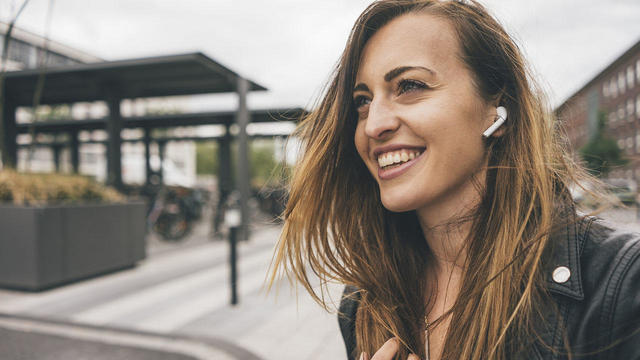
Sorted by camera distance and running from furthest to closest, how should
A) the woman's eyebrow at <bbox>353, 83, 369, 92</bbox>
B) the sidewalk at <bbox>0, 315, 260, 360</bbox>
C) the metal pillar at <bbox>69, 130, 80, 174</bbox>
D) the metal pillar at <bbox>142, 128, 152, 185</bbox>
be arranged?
the metal pillar at <bbox>69, 130, 80, 174</bbox> < the metal pillar at <bbox>142, 128, 152, 185</bbox> < the sidewalk at <bbox>0, 315, 260, 360</bbox> < the woman's eyebrow at <bbox>353, 83, 369, 92</bbox>

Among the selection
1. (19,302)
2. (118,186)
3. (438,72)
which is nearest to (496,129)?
(438,72)

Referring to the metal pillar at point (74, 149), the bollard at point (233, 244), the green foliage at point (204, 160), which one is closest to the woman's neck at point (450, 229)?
the bollard at point (233, 244)

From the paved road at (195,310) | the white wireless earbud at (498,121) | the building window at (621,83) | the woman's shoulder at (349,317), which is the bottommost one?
the paved road at (195,310)

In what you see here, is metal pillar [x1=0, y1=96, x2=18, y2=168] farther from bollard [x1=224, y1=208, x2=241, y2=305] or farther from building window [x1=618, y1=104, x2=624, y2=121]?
building window [x1=618, y1=104, x2=624, y2=121]

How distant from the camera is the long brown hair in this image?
41.1 inches

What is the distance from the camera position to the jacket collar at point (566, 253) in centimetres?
96

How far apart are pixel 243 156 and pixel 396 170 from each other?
31.9 ft

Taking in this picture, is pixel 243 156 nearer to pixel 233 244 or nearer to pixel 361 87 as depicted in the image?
pixel 233 244

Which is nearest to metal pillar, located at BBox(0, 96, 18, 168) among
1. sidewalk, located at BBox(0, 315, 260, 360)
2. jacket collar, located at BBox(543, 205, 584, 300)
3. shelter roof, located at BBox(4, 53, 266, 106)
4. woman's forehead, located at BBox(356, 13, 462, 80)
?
shelter roof, located at BBox(4, 53, 266, 106)

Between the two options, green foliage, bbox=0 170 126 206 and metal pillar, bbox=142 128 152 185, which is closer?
green foliage, bbox=0 170 126 206

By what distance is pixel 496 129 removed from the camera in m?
1.22

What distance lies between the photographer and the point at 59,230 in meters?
5.81

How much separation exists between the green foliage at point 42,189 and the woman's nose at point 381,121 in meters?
6.25

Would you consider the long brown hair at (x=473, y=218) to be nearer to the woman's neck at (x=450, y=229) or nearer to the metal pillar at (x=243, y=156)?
the woman's neck at (x=450, y=229)
